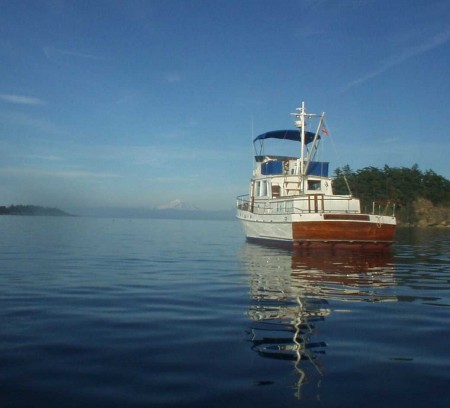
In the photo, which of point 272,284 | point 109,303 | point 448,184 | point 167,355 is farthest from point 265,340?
point 448,184

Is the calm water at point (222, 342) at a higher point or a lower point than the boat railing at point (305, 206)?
lower

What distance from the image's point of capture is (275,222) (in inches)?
1125

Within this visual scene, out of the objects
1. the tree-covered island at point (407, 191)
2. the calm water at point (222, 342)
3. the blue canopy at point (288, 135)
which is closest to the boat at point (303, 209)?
the blue canopy at point (288, 135)

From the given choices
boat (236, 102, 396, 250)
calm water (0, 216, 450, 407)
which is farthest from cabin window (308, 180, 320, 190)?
calm water (0, 216, 450, 407)

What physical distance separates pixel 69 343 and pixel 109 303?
3236 mm

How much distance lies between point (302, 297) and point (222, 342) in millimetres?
4202

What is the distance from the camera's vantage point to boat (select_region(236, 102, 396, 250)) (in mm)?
25031

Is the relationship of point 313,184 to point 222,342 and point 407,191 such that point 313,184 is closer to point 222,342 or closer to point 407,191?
point 222,342

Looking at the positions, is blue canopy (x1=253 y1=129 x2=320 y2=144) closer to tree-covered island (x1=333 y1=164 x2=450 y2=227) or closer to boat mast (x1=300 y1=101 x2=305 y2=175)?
boat mast (x1=300 y1=101 x2=305 y2=175)

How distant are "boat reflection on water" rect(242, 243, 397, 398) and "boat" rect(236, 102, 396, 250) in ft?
14.5

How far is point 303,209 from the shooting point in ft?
89.0

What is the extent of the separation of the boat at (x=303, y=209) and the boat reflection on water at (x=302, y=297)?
4430 mm

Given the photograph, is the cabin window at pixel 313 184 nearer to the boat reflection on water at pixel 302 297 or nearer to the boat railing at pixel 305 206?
the boat railing at pixel 305 206

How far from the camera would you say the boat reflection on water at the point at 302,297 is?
6090mm
